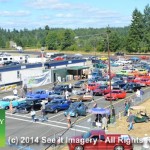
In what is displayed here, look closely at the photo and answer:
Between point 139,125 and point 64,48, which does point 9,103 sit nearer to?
point 139,125

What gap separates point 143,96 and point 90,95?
6056 millimetres

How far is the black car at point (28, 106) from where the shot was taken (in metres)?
38.1

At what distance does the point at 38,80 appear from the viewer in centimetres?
5841

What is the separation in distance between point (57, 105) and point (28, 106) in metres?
2.89

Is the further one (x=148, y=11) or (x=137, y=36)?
(x=148, y=11)

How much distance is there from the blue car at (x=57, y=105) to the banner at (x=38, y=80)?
712 inches

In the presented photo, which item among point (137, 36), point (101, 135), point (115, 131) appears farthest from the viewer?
point (137, 36)

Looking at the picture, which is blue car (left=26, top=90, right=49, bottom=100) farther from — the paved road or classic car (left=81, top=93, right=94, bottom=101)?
the paved road

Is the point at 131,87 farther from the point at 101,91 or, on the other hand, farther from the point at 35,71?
the point at 35,71

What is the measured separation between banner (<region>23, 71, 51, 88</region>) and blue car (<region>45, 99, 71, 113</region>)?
18.1 metres

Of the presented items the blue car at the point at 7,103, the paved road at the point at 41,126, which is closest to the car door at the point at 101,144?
the paved road at the point at 41,126

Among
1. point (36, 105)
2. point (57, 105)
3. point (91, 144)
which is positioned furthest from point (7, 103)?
point (91, 144)

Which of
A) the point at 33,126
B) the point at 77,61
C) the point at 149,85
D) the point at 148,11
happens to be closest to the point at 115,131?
the point at 33,126

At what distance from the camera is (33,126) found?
31812 mm
